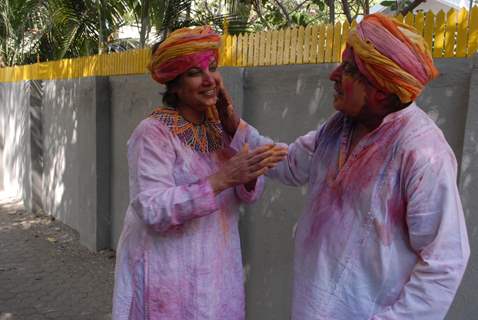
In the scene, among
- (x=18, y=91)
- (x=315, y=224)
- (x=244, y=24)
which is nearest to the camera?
(x=315, y=224)

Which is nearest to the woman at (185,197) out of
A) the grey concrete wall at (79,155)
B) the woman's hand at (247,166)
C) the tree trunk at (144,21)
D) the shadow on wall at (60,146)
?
the woman's hand at (247,166)

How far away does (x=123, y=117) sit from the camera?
18.3ft

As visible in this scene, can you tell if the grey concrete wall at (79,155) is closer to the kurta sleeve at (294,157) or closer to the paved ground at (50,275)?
the paved ground at (50,275)

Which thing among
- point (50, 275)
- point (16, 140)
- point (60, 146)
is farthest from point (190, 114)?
point (16, 140)

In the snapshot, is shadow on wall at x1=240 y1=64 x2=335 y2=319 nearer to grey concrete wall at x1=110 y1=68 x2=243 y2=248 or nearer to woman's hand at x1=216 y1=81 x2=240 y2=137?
woman's hand at x1=216 y1=81 x2=240 y2=137

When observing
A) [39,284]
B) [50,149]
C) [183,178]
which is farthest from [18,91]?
[183,178]

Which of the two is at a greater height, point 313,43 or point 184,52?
point 313,43

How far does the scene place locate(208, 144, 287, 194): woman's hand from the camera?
5.61 feet

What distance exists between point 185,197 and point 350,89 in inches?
26.4

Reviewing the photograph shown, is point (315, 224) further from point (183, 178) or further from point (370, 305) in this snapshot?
point (183, 178)

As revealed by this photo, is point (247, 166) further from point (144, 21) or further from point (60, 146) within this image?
point (144, 21)

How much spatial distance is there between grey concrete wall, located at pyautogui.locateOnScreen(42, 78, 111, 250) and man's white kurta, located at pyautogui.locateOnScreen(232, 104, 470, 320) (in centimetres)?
456

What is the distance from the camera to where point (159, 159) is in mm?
1791

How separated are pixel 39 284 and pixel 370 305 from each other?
441 centimetres
